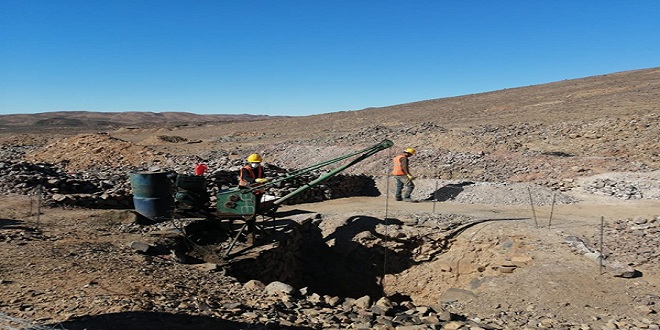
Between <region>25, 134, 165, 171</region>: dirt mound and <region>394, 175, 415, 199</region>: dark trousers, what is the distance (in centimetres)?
1022

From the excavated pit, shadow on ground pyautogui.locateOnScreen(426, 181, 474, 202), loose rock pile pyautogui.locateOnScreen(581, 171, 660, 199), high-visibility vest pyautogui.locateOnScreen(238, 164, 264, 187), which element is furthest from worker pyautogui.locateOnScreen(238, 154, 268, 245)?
loose rock pile pyautogui.locateOnScreen(581, 171, 660, 199)

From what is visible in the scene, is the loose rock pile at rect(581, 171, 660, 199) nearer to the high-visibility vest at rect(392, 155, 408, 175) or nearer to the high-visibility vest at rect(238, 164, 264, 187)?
the high-visibility vest at rect(392, 155, 408, 175)

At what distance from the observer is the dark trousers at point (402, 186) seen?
40.3ft

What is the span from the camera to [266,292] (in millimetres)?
6289

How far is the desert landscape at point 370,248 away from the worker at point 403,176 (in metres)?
0.32

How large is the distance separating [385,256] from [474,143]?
10.9 metres

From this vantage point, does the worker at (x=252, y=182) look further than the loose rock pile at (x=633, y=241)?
Yes

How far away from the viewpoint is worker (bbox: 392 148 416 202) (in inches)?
478

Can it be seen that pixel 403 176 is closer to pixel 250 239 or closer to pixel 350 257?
pixel 350 257

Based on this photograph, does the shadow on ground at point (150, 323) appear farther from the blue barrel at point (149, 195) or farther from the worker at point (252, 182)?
the blue barrel at point (149, 195)

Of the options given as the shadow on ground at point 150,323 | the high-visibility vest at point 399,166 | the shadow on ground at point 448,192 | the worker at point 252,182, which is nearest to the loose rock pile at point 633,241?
the shadow on ground at point 448,192

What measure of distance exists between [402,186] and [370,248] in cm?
294

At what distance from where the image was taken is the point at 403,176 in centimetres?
1230

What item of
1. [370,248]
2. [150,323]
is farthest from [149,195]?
[150,323]
